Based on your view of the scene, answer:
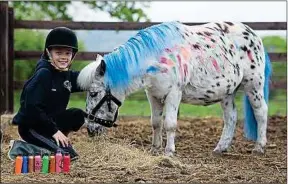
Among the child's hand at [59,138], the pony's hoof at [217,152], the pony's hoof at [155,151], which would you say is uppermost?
the child's hand at [59,138]

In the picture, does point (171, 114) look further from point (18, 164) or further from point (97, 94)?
point (18, 164)

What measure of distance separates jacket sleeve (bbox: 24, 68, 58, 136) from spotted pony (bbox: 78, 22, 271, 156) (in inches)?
20.3

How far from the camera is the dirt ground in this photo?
4449 millimetres

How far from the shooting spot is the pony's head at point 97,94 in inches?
215

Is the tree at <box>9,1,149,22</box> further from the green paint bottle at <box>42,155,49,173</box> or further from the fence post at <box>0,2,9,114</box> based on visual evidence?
the green paint bottle at <box>42,155,49,173</box>

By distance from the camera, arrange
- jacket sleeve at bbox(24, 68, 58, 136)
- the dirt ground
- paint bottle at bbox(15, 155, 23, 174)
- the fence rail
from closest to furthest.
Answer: the dirt ground → paint bottle at bbox(15, 155, 23, 174) → jacket sleeve at bbox(24, 68, 58, 136) → the fence rail

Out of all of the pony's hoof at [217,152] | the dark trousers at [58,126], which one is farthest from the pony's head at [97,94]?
the pony's hoof at [217,152]

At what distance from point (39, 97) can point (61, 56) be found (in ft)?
1.40

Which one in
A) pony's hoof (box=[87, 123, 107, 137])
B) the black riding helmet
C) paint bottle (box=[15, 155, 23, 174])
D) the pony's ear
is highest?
the black riding helmet

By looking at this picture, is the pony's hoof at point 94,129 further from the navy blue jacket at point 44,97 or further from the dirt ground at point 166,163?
the navy blue jacket at point 44,97

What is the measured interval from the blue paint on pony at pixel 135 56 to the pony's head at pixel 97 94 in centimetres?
6

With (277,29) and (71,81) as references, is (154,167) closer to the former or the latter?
(71,81)

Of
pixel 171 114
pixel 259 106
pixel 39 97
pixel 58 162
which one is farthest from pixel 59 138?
pixel 259 106

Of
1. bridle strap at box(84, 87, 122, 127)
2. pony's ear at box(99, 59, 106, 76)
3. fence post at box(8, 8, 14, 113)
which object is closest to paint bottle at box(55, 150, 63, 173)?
bridle strap at box(84, 87, 122, 127)
